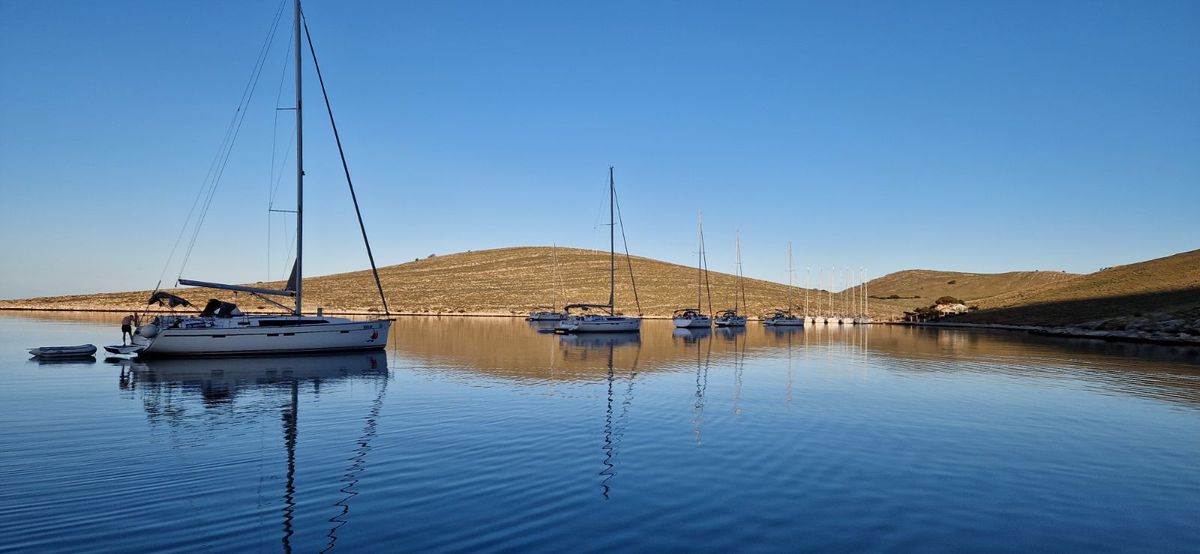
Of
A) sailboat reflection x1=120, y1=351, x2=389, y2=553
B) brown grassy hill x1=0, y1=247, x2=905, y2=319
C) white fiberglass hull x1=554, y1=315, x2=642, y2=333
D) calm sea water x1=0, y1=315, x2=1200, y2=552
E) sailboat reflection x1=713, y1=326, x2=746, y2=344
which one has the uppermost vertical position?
brown grassy hill x1=0, y1=247, x2=905, y2=319

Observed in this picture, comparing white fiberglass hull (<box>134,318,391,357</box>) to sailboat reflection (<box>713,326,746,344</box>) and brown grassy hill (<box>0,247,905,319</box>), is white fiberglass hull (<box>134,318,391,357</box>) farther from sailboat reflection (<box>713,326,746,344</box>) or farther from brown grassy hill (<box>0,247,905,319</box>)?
brown grassy hill (<box>0,247,905,319</box>)

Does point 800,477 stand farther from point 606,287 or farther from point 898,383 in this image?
point 606,287

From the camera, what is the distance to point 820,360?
1516 inches

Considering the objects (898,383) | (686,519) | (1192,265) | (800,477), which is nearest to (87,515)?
(686,519)

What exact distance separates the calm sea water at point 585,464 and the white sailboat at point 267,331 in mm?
6078

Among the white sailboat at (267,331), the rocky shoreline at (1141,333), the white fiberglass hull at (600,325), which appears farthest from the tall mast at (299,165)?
the rocky shoreline at (1141,333)

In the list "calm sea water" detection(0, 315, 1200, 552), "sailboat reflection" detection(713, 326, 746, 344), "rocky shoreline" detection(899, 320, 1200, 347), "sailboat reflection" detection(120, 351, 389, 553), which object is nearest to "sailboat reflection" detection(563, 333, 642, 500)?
"calm sea water" detection(0, 315, 1200, 552)

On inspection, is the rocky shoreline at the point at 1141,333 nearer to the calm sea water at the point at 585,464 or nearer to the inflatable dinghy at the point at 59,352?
the calm sea water at the point at 585,464

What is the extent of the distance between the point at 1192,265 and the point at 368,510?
112 m

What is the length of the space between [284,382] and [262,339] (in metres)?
11.2

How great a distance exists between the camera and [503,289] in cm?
13725

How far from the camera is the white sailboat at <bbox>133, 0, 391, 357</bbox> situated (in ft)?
109

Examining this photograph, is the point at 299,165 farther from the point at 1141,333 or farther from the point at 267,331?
the point at 1141,333

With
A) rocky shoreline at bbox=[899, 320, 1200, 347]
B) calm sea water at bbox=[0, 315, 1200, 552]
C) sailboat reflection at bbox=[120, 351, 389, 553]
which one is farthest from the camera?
rocky shoreline at bbox=[899, 320, 1200, 347]
